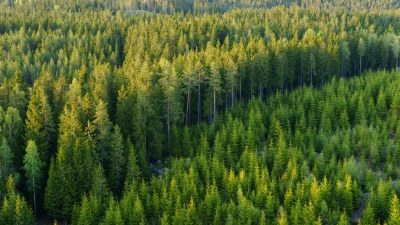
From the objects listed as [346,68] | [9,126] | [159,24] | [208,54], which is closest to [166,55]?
[208,54]

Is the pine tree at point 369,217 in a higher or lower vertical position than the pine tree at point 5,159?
lower

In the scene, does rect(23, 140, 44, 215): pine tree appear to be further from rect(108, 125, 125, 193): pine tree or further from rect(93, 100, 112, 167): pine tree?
rect(108, 125, 125, 193): pine tree

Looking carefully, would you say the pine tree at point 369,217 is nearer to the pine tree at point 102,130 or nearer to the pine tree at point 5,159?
the pine tree at point 102,130

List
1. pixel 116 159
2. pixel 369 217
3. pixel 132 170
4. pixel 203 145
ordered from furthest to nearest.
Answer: pixel 203 145 → pixel 116 159 → pixel 132 170 → pixel 369 217

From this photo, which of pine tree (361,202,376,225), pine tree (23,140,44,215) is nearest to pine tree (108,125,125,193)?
pine tree (23,140,44,215)

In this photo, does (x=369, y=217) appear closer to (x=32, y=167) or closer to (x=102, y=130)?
(x=102, y=130)


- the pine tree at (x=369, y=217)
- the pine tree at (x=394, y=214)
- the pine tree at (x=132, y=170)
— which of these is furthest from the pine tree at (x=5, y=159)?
the pine tree at (x=394, y=214)

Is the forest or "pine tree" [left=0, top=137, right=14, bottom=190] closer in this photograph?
the forest

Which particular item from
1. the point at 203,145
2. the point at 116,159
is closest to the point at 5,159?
the point at 116,159

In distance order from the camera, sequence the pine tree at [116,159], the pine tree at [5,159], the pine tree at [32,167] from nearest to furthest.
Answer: the pine tree at [5,159] → the pine tree at [32,167] → the pine tree at [116,159]

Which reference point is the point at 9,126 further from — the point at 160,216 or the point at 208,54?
the point at 208,54

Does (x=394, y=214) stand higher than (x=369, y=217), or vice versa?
(x=394, y=214)
